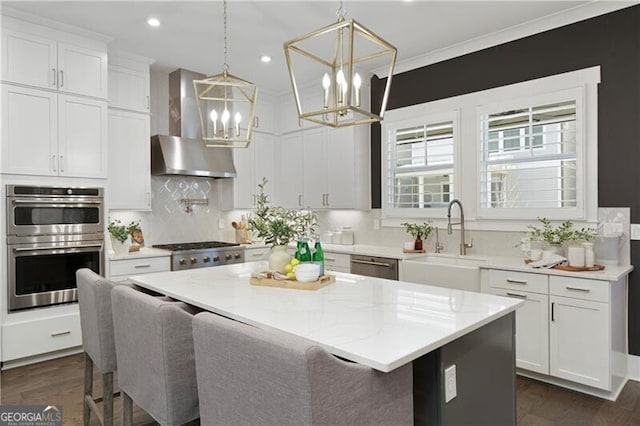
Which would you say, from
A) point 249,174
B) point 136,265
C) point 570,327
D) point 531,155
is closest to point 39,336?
point 136,265

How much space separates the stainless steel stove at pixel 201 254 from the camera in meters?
4.40

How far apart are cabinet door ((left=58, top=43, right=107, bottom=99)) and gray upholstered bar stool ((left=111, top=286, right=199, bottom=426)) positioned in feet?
8.99

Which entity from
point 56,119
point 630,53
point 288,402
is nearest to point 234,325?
point 288,402

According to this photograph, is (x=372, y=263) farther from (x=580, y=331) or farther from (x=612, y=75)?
(x=612, y=75)

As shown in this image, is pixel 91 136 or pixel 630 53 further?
pixel 91 136

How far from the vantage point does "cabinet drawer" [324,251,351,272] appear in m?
4.52

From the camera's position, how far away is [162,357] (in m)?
1.66

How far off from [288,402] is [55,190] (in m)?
3.37

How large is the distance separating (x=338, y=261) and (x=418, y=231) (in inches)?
36.6

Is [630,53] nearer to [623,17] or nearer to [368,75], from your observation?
[623,17]

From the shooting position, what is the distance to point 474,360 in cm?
175

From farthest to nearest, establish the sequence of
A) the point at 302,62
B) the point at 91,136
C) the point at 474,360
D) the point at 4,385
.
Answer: the point at 302,62 < the point at 91,136 < the point at 4,385 < the point at 474,360

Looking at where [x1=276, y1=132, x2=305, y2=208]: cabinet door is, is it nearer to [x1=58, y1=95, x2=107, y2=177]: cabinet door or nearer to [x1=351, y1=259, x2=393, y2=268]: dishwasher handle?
[x1=351, y1=259, x2=393, y2=268]: dishwasher handle

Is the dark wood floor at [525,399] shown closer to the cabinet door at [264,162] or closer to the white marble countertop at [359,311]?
the white marble countertop at [359,311]
